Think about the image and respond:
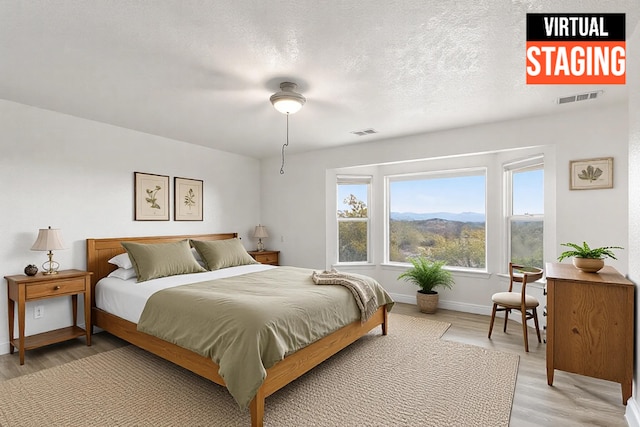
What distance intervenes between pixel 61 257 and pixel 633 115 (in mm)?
5104

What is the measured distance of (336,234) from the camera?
5.46 metres

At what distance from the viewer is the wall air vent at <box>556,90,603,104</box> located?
2916 millimetres

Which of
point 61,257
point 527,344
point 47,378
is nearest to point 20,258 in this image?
point 61,257

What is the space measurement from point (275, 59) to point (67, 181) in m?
2.84

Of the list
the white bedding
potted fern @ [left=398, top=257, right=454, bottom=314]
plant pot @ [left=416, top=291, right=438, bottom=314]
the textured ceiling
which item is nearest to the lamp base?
the white bedding

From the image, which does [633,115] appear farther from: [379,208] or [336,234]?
[336,234]

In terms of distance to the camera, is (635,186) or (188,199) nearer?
(635,186)

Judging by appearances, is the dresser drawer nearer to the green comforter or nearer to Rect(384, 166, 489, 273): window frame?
the green comforter

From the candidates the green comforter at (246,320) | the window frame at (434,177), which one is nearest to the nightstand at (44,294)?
the green comforter at (246,320)

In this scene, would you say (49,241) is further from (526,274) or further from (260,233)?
(526,274)

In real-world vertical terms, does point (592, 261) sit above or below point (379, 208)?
below

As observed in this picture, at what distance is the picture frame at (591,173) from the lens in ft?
10.4

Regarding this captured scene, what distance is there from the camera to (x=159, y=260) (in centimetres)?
359

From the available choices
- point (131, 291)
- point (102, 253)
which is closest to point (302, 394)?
A: point (131, 291)
